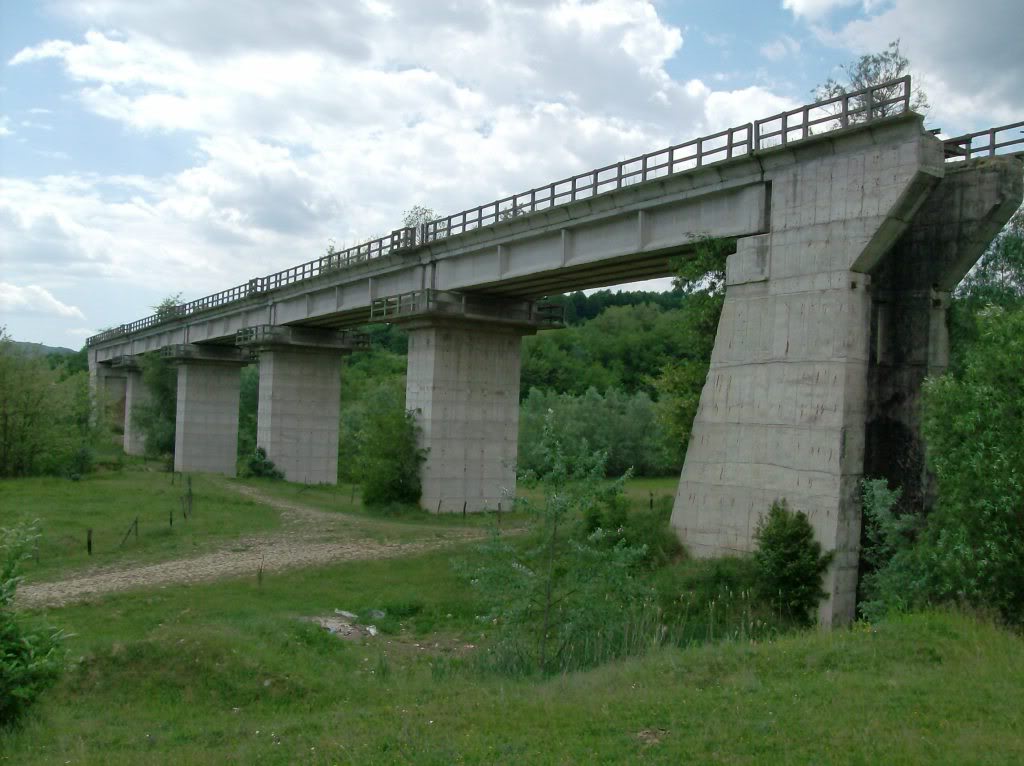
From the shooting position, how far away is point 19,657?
9422 millimetres

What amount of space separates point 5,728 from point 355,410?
5775 centimetres

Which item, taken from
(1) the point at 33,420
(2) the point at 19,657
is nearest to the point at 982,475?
(2) the point at 19,657

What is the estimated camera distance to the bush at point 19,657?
9273 mm

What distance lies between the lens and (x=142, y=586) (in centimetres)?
1948

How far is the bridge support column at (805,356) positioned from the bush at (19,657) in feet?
42.5

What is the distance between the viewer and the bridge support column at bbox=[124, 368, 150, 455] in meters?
68.5

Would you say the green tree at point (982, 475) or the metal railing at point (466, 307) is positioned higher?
the metal railing at point (466, 307)


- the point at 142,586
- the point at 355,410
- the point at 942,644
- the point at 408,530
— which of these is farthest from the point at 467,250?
the point at 355,410

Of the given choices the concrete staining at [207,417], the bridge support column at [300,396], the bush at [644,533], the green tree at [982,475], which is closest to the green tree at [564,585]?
the green tree at [982,475]

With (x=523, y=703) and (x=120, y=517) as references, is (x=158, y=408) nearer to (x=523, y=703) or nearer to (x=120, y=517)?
(x=120, y=517)

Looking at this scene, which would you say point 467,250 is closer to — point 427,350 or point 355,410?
point 427,350

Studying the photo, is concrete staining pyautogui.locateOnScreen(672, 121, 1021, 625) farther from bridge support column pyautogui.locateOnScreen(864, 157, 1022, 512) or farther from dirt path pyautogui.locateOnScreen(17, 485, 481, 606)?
dirt path pyautogui.locateOnScreen(17, 485, 481, 606)

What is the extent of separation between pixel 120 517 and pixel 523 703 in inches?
993

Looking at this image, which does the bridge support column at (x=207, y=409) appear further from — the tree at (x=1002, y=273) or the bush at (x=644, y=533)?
the tree at (x=1002, y=273)
